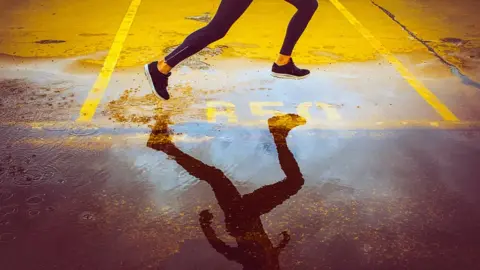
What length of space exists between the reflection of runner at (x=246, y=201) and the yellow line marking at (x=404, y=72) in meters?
1.54

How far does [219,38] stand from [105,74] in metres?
1.59

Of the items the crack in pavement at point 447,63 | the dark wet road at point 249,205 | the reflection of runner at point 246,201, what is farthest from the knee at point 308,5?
the crack in pavement at point 447,63

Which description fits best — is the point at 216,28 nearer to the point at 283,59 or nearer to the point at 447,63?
the point at 283,59

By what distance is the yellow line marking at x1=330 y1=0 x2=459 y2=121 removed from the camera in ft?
15.8

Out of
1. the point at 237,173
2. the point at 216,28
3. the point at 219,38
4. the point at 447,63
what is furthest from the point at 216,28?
the point at 447,63

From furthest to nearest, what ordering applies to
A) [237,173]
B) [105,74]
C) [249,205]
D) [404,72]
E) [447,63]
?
[447,63]
[404,72]
[105,74]
[237,173]
[249,205]

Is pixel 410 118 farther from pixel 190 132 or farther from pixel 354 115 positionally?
pixel 190 132

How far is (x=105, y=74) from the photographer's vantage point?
551cm

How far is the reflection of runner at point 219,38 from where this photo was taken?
441cm

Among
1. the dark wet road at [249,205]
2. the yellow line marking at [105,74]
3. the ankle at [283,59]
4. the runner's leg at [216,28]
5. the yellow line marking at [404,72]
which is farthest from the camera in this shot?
the ankle at [283,59]

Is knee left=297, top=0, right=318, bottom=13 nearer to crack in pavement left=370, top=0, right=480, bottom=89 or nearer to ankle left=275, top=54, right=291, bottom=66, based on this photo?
ankle left=275, top=54, right=291, bottom=66

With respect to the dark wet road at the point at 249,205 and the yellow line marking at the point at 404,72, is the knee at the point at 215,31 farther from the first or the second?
the yellow line marking at the point at 404,72

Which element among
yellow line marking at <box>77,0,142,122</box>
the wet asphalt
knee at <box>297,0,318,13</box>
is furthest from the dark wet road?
knee at <box>297,0,318,13</box>

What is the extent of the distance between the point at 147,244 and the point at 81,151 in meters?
1.32
